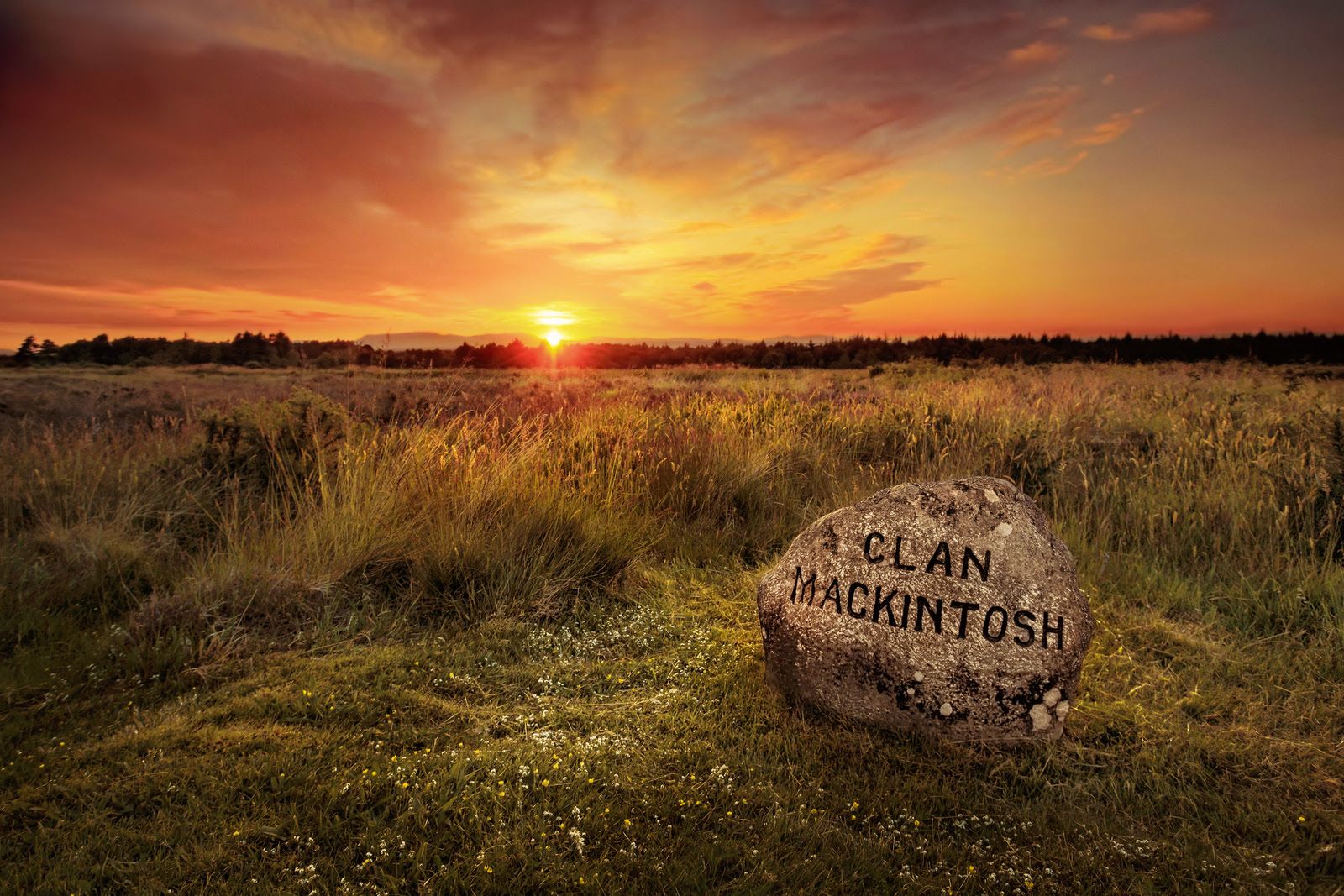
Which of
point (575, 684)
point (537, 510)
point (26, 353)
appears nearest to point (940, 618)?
point (575, 684)

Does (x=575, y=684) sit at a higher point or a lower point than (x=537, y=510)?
lower

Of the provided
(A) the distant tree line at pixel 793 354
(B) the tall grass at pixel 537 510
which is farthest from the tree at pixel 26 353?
(B) the tall grass at pixel 537 510

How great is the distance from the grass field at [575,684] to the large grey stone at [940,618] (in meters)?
0.20

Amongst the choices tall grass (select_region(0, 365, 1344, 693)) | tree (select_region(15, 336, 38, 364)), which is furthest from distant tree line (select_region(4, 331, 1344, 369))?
tall grass (select_region(0, 365, 1344, 693))

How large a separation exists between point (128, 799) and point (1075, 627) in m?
4.20

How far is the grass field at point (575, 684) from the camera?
8.91 ft

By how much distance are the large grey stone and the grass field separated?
0.20 metres

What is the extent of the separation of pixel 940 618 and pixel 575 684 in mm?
2055

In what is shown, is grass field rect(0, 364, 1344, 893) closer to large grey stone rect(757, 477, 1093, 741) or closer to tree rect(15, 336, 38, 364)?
large grey stone rect(757, 477, 1093, 741)

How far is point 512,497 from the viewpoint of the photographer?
616 cm

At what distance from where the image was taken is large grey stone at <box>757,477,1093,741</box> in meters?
3.39

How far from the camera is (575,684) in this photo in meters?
4.18

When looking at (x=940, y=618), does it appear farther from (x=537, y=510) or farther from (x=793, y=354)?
(x=793, y=354)

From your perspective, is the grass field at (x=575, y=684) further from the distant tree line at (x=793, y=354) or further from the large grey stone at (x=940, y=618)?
Result: the distant tree line at (x=793, y=354)
